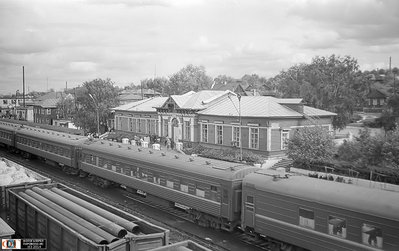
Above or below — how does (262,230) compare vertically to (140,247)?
below

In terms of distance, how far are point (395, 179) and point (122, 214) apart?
68.6ft

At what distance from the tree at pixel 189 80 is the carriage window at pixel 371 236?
85.0 meters

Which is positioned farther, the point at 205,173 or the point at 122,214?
the point at 205,173

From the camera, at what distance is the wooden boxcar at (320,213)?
12.1m

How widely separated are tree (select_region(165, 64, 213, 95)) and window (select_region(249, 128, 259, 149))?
59.8 m

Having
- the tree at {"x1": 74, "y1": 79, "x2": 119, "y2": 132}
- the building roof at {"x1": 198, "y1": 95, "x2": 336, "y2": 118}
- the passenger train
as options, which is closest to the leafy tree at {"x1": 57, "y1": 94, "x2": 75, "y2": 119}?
the tree at {"x1": 74, "y1": 79, "x2": 119, "y2": 132}

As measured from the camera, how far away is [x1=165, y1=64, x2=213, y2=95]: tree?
100037 millimetres

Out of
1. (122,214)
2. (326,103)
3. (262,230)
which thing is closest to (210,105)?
(326,103)

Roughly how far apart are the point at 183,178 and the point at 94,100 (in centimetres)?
4236

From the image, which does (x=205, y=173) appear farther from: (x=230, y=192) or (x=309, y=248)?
(x=309, y=248)

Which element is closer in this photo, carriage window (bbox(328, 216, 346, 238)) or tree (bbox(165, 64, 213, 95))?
carriage window (bbox(328, 216, 346, 238))

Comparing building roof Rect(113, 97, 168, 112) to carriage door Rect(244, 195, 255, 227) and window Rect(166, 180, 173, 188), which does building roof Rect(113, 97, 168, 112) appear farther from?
carriage door Rect(244, 195, 255, 227)

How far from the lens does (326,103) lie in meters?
54.4

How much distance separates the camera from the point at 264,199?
52.1ft
